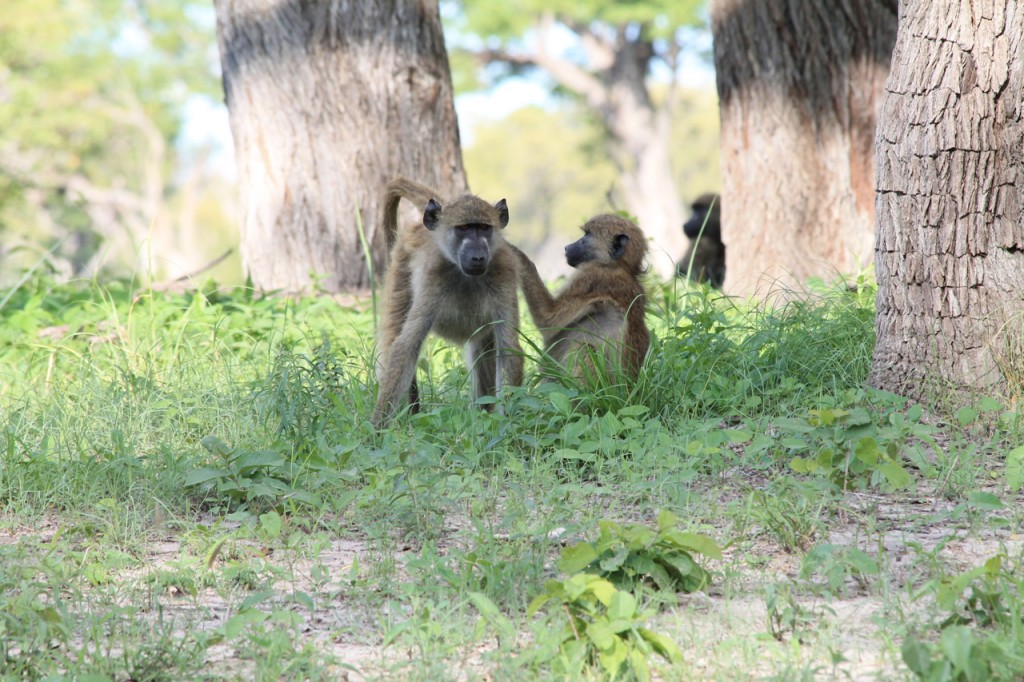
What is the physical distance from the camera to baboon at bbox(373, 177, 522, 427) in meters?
4.23

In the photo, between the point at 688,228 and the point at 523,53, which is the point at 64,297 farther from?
the point at 523,53

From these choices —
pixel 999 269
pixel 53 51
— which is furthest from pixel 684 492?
pixel 53 51

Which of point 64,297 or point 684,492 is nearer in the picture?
point 684,492

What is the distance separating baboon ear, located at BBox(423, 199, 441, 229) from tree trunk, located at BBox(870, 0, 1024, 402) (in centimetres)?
176

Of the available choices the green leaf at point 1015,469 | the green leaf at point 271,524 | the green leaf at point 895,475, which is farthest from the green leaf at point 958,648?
the green leaf at point 271,524

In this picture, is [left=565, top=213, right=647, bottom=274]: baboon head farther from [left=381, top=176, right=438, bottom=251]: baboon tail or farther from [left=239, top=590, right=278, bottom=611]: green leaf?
[left=239, top=590, right=278, bottom=611]: green leaf

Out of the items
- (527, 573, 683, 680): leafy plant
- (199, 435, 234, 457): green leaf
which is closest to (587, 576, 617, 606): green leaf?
(527, 573, 683, 680): leafy plant

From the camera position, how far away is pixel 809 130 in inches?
258

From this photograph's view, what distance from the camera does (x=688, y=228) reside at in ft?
27.2

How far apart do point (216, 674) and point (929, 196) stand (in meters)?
2.83

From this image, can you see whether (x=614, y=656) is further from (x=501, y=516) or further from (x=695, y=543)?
(x=501, y=516)

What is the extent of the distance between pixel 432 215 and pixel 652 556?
2.15 m

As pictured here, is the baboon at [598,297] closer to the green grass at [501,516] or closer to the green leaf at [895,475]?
the green grass at [501,516]

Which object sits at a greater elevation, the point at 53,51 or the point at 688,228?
the point at 53,51
